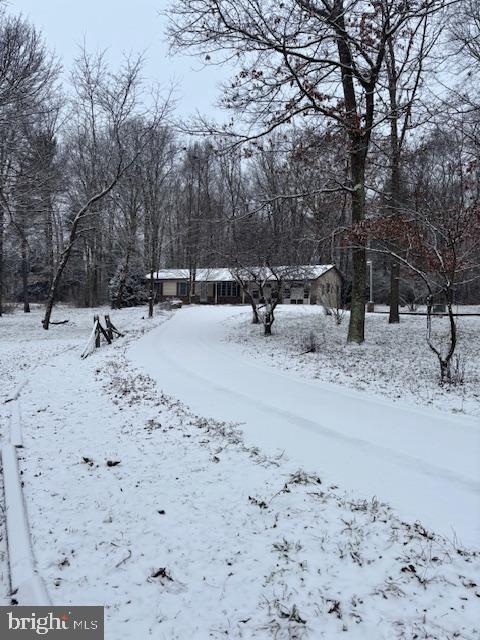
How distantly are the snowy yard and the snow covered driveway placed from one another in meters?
0.70

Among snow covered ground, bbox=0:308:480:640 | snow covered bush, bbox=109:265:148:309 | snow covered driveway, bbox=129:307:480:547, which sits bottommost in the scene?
snow covered ground, bbox=0:308:480:640

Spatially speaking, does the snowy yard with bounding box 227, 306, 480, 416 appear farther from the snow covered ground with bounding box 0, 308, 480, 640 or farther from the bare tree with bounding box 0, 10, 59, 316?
the bare tree with bounding box 0, 10, 59, 316

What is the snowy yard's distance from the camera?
26.6 feet

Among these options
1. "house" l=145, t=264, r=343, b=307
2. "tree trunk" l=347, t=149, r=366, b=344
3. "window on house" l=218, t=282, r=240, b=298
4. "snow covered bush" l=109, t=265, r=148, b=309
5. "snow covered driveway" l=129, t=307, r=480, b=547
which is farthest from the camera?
"window on house" l=218, t=282, r=240, b=298

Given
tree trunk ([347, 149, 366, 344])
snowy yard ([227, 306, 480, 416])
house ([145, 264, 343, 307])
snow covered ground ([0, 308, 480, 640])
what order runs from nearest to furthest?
snow covered ground ([0, 308, 480, 640])
snowy yard ([227, 306, 480, 416])
tree trunk ([347, 149, 366, 344])
house ([145, 264, 343, 307])

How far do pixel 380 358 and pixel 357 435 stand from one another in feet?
20.4

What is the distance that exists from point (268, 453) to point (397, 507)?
1.78m

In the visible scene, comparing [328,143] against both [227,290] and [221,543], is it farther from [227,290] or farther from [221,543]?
[227,290]

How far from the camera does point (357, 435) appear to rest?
592 centimetres

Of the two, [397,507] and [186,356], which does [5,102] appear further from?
[397,507]

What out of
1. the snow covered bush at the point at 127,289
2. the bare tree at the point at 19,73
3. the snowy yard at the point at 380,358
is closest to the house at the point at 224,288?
the snow covered bush at the point at 127,289

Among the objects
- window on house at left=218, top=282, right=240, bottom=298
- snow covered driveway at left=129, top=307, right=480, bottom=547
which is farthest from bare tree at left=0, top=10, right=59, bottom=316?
window on house at left=218, top=282, right=240, bottom=298

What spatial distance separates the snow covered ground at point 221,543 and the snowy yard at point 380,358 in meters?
2.28

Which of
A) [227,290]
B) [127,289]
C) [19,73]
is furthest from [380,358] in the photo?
[227,290]
